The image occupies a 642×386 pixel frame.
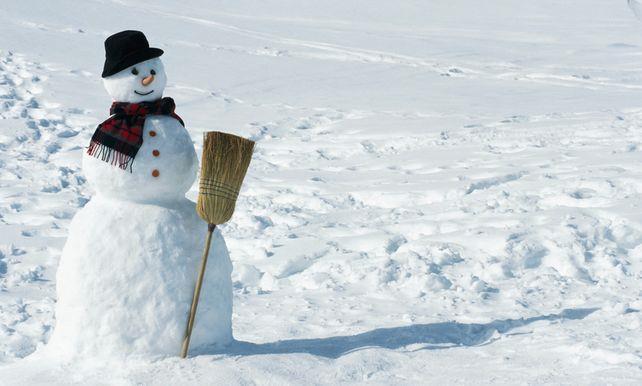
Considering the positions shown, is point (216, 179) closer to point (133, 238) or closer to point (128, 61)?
point (133, 238)

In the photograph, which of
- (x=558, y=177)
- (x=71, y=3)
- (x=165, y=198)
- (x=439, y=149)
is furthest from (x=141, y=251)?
(x=71, y=3)

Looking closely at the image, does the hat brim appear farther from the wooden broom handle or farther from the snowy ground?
the snowy ground

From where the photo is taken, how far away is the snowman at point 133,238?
12.1ft

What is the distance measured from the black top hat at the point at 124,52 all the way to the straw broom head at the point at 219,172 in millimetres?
456

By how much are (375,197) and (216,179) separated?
3793 millimetres

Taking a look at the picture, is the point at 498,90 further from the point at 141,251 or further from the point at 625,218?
the point at 141,251

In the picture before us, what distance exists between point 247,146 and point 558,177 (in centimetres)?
451

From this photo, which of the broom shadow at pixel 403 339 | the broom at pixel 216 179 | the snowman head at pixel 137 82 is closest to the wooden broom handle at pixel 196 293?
the broom at pixel 216 179

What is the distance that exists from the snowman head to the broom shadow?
1.16m

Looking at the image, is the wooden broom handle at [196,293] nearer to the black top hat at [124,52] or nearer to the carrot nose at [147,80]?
the carrot nose at [147,80]

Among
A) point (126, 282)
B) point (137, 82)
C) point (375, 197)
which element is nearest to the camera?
point (126, 282)

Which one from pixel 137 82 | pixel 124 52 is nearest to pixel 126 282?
pixel 137 82

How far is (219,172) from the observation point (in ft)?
12.2

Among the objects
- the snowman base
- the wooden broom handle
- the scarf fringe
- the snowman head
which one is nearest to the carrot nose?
the snowman head
